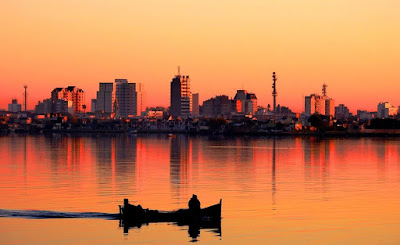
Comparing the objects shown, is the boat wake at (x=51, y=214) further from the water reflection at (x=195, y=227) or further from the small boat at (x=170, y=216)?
the water reflection at (x=195, y=227)

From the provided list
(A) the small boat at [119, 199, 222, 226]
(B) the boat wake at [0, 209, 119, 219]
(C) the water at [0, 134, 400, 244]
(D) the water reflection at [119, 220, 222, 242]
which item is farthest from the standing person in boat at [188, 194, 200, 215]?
(B) the boat wake at [0, 209, 119, 219]

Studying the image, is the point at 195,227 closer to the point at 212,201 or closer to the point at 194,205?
the point at 194,205

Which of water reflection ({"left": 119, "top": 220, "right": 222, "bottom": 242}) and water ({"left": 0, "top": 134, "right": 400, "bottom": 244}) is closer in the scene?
water ({"left": 0, "top": 134, "right": 400, "bottom": 244})

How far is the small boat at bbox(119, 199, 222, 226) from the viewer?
152 ft

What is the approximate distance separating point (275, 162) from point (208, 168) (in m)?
18.9

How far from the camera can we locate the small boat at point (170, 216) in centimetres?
4644

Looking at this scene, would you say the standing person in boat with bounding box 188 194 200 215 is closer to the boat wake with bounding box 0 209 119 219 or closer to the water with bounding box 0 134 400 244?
the water with bounding box 0 134 400 244

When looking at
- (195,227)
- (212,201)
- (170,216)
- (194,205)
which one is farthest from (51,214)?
(212,201)

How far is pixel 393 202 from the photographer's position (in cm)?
5862

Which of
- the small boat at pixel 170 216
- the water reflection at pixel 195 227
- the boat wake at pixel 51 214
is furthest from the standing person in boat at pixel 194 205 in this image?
the boat wake at pixel 51 214

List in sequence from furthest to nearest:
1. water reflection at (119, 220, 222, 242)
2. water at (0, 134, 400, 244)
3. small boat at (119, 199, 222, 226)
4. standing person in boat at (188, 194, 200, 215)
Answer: small boat at (119, 199, 222, 226) < standing person in boat at (188, 194, 200, 215) < water reflection at (119, 220, 222, 242) < water at (0, 134, 400, 244)

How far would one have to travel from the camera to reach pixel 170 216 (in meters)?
46.8

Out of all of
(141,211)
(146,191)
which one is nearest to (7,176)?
(146,191)

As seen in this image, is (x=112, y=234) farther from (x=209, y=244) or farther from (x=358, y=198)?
(x=358, y=198)
